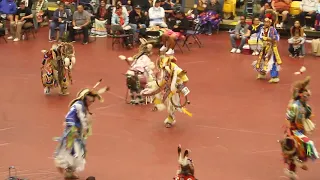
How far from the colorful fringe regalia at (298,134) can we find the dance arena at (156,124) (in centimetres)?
56

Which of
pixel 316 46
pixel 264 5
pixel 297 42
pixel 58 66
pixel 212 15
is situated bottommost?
pixel 316 46

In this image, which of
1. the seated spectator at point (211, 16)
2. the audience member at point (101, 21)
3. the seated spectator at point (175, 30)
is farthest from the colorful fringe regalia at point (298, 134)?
the audience member at point (101, 21)

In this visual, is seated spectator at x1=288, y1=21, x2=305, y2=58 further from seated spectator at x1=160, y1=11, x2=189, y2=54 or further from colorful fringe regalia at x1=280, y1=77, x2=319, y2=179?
colorful fringe regalia at x1=280, y1=77, x2=319, y2=179

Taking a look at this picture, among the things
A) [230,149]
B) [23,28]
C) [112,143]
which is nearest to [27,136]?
[112,143]

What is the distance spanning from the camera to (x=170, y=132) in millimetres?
9594

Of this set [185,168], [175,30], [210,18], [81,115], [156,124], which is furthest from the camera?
[210,18]

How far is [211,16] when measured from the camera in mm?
17219

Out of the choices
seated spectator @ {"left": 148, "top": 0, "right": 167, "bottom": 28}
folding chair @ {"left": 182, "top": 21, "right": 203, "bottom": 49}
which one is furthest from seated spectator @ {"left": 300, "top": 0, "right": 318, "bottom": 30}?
seated spectator @ {"left": 148, "top": 0, "right": 167, "bottom": 28}

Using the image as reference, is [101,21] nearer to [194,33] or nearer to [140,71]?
[194,33]

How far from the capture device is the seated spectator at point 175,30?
15008 mm

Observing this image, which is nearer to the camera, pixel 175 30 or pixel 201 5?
pixel 175 30

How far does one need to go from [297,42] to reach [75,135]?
29.0 feet

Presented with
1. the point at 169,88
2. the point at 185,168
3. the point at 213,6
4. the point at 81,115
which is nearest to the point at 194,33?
the point at 213,6

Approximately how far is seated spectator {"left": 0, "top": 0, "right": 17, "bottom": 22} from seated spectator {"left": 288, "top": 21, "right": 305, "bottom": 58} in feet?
25.3
